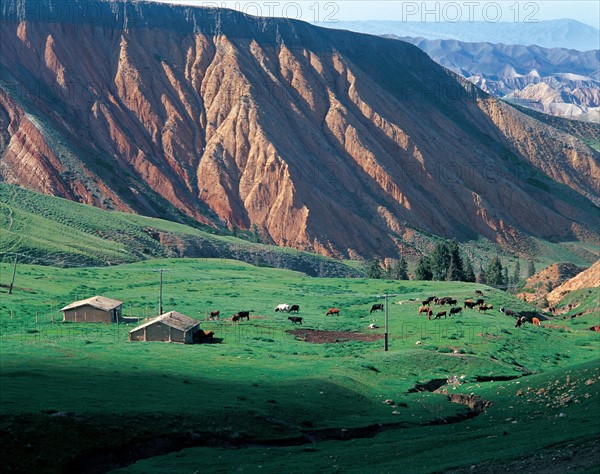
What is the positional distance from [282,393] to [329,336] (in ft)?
96.6

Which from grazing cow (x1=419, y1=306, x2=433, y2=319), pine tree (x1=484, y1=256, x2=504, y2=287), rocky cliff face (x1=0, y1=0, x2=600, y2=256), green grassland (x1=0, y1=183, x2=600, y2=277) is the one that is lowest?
grazing cow (x1=419, y1=306, x2=433, y2=319)

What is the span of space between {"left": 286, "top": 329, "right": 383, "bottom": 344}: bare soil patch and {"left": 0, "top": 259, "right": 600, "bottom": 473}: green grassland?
0.99m

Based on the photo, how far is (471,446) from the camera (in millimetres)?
44688

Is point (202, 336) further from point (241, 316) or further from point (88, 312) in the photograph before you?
point (241, 316)

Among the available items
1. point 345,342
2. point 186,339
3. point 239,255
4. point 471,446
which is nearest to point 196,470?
point 471,446

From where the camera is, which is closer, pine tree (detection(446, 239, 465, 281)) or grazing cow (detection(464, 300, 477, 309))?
grazing cow (detection(464, 300, 477, 309))

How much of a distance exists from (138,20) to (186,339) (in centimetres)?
13141

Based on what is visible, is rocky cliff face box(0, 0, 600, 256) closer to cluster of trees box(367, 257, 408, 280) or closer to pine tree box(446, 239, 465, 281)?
cluster of trees box(367, 257, 408, 280)

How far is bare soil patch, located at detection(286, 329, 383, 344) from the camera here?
277ft

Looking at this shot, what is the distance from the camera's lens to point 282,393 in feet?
189

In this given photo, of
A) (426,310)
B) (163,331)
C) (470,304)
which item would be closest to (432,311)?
(426,310)

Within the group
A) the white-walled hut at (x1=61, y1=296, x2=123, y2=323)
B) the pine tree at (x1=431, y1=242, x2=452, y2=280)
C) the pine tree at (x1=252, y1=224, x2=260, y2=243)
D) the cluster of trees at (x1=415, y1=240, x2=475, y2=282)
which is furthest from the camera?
the pine tree at (x1=252, y1=224, x2=260, y2=243)

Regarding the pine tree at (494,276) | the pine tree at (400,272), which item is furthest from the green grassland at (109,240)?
the pine tree at (494,276)

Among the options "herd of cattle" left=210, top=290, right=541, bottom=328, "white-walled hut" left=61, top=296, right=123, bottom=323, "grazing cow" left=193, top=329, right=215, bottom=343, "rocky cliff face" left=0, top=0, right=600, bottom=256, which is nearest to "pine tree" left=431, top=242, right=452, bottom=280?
"rocky cliff face" left=0, top=0, right=600, bottom=256
